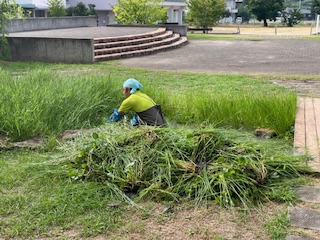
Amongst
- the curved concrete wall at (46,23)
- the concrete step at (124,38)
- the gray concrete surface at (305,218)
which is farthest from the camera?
the curved concrete wall at (46,23)

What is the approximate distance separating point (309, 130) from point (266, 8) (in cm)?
4785

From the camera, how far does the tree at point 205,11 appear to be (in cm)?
3422

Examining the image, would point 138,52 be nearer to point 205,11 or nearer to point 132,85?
point 132,85

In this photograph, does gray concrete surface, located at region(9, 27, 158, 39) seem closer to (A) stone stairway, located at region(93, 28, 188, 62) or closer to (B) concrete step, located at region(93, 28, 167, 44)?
(B) concrete step, located at region(93, 28, 167, 44)

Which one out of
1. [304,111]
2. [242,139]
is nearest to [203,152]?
[242,139]

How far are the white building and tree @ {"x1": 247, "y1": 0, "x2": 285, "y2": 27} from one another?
951 cm

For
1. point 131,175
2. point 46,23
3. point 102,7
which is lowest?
point 131,175

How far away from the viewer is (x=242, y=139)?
4.68 m

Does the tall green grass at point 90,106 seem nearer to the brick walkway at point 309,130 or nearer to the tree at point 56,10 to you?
the brick walkway at point 309,130

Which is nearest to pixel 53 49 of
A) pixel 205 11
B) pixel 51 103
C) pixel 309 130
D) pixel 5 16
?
pixel 5 16

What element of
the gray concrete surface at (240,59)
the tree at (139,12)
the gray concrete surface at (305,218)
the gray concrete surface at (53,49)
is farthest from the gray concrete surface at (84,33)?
the gray concrete surface at (305,218)

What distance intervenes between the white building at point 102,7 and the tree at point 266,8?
31.2ft

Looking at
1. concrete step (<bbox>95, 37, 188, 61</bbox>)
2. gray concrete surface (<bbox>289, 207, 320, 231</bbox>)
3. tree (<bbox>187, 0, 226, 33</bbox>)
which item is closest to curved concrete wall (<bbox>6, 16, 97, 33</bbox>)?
concrete step (<bbox>95, 37, 188, 61</bbox>)

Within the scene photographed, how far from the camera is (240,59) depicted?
14.1 m
